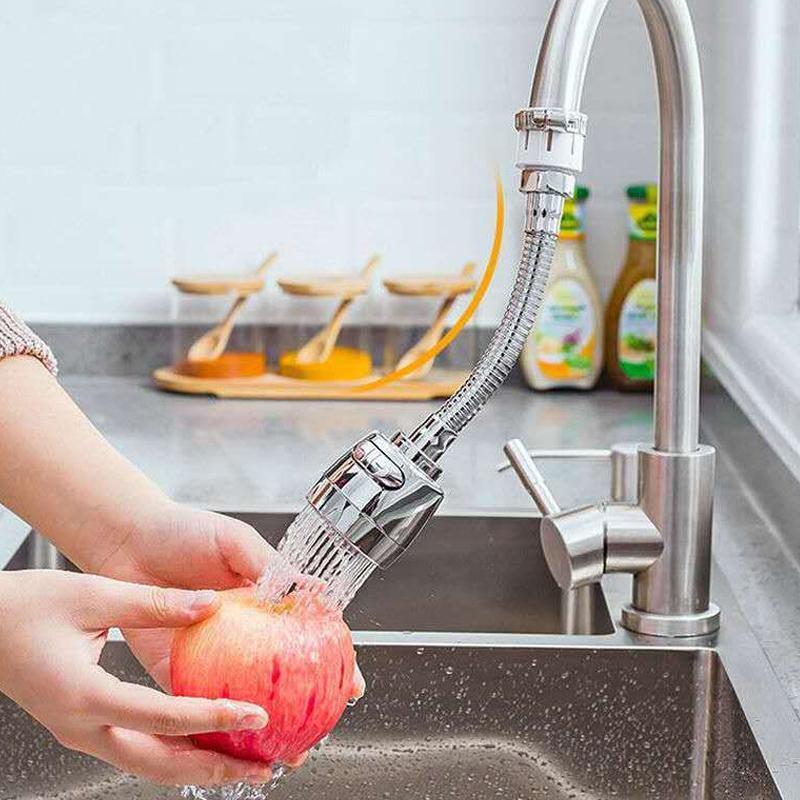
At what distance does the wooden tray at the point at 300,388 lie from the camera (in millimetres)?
1822

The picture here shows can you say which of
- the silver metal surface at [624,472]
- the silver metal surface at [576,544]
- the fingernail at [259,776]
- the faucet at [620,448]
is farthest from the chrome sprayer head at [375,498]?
the silver metal surface at [624,472]

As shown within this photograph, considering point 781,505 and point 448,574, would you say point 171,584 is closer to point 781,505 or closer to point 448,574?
point 448,574

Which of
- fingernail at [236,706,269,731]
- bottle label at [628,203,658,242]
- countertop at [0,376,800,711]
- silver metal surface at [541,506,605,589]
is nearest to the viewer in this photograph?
fingernail at [236,706,269,731]

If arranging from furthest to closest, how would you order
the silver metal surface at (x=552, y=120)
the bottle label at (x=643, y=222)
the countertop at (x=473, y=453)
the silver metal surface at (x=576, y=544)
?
the bottle label at (x=643, y=222) → the countertop at (x=473, y=453) → the silver metal surface at (x=576, y=544) → the silver metal surface at (x=552, y=120)

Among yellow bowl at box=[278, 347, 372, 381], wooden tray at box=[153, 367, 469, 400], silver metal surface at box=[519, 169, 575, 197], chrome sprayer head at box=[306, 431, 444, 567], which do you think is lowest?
wooden tray at box=[153, 367, 469, 400]

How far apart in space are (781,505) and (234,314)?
760 mm

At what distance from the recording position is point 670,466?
3.48 feet

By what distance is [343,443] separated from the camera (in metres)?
1.63

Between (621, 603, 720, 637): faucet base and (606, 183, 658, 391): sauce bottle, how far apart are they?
74 cm

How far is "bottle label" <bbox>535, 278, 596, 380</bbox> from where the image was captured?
1826 millimetres

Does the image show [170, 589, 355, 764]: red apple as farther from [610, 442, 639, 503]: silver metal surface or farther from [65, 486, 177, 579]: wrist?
[610, 442, 639, 503]: silver metal surface

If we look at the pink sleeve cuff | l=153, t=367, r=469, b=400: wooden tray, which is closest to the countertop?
l=153, t=367, r=469, b=400: wooden tray

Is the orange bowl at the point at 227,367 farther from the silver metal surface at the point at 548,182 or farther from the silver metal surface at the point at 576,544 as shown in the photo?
the silver metal surface at the point at 548,182

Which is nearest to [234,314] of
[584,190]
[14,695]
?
[584,190]
